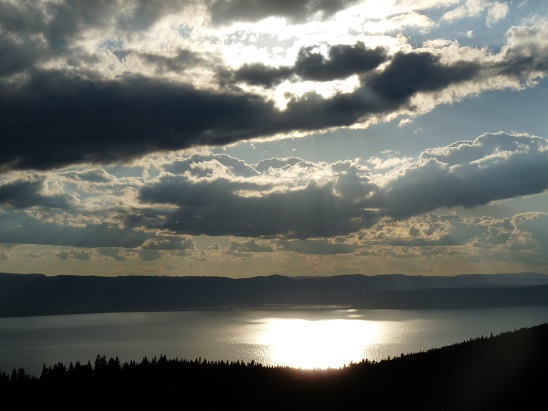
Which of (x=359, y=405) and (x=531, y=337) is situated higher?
(x=531, y=337)

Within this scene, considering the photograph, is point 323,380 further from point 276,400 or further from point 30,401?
point 30,401

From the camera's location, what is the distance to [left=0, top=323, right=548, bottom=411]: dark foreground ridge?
3275 inches

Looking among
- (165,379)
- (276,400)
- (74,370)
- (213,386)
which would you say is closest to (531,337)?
(276,400)

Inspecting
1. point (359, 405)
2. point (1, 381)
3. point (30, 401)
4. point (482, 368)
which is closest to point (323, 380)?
point (359, 405)

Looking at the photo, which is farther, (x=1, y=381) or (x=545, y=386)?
(x=1, y=381)

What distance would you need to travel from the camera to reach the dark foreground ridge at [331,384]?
83.2 meters

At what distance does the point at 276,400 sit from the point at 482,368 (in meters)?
33.5

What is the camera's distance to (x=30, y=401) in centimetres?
10250

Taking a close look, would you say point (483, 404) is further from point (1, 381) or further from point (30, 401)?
point (1, 381)

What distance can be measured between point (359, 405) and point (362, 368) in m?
29.7

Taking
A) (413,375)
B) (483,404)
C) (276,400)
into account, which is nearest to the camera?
(483,404)

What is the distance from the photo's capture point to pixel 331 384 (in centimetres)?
10062

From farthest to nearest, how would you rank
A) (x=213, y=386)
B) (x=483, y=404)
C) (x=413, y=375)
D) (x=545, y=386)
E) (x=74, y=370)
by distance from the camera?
1. (x=74, y=370)
2. (x=213, y=386)
3. (x=413, y=375)
4. (x=545, y=386)
5. (x=483, y=404)

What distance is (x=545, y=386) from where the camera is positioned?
81688 millimetres
